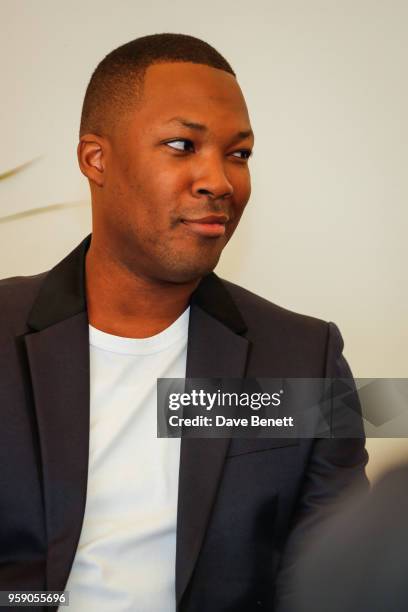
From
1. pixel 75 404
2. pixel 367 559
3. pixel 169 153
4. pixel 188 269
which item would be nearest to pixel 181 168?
pixel 169 153

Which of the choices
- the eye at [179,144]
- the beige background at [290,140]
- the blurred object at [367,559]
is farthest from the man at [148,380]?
the blurred object at [367,559]

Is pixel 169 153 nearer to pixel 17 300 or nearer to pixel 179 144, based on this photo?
pixel 179 144

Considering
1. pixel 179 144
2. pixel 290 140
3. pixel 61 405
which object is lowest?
pixel 61 405

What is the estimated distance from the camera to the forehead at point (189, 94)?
1168 mm

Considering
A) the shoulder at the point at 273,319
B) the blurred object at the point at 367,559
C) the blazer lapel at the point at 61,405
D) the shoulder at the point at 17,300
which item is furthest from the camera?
the shoulder at the point at 273,319

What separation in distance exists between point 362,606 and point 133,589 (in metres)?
0.83

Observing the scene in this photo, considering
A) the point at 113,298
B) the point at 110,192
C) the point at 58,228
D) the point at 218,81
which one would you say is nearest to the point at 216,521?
the point at 113,298

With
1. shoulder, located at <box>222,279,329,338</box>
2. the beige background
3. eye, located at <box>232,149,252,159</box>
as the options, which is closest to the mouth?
eye, located at <box>232,149,252,159</box>

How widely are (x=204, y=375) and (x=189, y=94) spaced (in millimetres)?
425

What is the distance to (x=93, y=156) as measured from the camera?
1.27 metres

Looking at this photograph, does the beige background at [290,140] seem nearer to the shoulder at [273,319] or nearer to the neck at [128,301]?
the shoulder at [273,319]

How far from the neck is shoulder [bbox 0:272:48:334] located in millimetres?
90

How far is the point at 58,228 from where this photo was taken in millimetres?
1767

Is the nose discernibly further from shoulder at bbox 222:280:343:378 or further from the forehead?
shoulder at bbox 222:280:343:378
